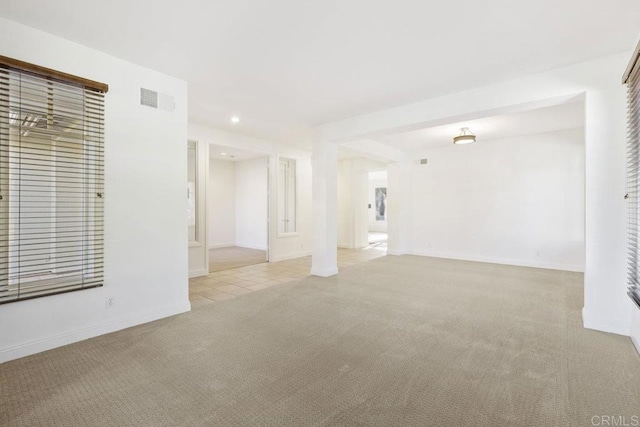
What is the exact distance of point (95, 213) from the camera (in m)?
2.92

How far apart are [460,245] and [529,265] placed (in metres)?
1.41

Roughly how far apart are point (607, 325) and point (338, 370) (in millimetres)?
2797

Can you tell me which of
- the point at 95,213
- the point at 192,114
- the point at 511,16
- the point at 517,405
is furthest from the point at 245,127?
the point at 517,405

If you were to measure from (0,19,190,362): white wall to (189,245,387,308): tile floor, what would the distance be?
784 mm

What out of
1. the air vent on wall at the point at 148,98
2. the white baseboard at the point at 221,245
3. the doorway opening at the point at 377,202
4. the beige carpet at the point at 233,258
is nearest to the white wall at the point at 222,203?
the white baseboard at the point at 221,245

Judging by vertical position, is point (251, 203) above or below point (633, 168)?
below

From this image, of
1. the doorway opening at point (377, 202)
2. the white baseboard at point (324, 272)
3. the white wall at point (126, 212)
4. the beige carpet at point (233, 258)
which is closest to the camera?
the white wall at point (126, 212)

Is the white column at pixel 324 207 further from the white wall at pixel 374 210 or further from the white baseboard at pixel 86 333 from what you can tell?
the white wall at pixel 374 210

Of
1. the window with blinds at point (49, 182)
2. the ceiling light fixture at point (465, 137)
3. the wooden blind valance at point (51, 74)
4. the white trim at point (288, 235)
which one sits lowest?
the white trim at point (288, 235)

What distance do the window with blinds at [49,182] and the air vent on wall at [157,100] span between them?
0.38 m

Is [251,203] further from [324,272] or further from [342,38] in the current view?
[342,38]

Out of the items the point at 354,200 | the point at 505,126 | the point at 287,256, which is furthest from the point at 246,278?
the point at 505,126

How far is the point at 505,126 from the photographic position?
18.3ft

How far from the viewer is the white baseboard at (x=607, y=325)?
2.93 metres
